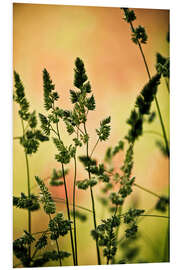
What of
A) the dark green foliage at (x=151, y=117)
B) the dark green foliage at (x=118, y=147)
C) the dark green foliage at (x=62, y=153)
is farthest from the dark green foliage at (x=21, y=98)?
the dark green foliage at (x=151, y=117)

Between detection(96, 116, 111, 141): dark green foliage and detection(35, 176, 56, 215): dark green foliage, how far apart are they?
1.00 feet

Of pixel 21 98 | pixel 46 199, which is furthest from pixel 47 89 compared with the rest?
pixel 46 199

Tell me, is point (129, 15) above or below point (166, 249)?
above

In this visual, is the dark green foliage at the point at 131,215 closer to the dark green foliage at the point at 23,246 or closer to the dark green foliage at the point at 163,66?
the dark green foliage at the point at 23,246

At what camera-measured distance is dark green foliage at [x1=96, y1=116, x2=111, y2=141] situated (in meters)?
1.40

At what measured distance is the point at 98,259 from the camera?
1443 millimetres

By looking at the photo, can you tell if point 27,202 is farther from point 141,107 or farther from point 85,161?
point 141,107

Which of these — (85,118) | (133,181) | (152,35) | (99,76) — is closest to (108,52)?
(99,76)

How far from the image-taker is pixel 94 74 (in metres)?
1.47

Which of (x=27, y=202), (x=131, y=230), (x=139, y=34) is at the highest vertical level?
(x=139, y=34)

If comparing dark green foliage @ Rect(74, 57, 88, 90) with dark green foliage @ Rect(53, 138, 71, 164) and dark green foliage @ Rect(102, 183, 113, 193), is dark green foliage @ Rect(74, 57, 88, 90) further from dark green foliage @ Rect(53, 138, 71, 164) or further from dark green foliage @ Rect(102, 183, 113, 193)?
dark green foliage @ Rect(102, 183, 113, 193)

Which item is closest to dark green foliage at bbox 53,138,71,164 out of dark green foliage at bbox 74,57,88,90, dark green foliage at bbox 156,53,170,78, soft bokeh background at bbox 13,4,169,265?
soft bokeh background at bbox 13,4,169,265

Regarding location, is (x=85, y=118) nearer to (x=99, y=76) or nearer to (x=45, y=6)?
(x=99, y=76)

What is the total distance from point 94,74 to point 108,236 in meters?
0.68
